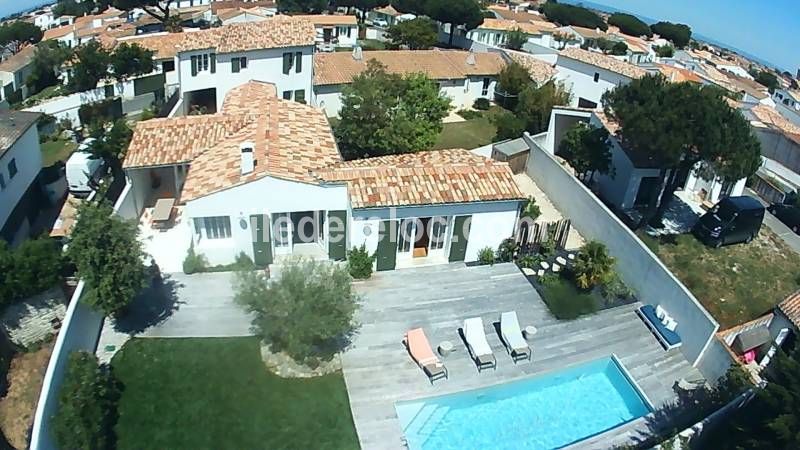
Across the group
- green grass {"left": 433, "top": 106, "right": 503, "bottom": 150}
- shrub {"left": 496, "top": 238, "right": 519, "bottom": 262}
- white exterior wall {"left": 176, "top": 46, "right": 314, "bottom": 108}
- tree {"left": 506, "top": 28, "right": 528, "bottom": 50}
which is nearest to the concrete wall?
shrub {"left": 496, "top": 238, "right": 519, "bottom": 262}

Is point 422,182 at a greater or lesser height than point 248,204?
greater

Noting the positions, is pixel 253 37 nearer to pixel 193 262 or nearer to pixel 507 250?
pixel 193 262

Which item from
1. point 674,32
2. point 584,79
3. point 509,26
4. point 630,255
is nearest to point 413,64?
point 584,79

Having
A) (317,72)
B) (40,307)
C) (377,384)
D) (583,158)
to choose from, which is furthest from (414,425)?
(317,72)

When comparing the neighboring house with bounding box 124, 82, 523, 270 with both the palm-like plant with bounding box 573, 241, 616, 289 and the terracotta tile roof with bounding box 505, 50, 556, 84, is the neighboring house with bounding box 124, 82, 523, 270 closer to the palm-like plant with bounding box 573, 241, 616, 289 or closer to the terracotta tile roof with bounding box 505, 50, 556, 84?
the palm-like plant with bounding box 573, 241, 616, 289

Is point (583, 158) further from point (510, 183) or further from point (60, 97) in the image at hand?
point (60, 97)

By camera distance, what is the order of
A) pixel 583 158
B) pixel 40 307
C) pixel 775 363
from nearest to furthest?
pixel 775 363, pixel 40 307, pixel 583 158
